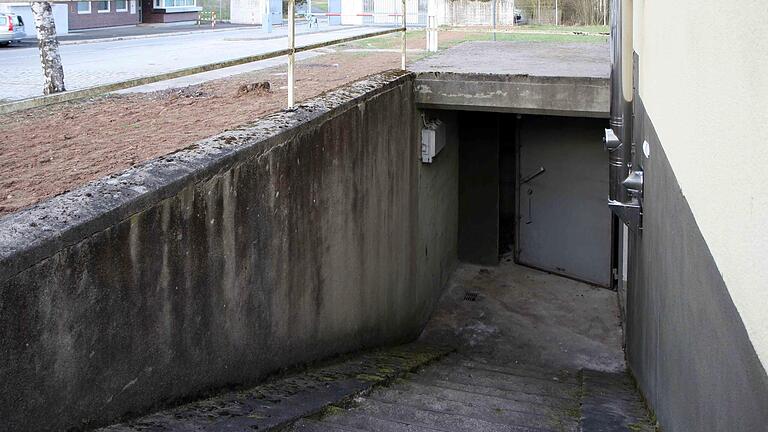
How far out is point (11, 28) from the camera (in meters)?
16.1

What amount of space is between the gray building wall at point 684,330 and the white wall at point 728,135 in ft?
0.38

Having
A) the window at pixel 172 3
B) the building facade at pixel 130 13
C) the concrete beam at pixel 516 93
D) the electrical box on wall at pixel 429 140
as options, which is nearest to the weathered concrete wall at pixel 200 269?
the concrete beam at pixel 516 93

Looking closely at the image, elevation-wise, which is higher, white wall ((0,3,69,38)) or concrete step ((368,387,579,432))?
white wall ((0,3,69,38))

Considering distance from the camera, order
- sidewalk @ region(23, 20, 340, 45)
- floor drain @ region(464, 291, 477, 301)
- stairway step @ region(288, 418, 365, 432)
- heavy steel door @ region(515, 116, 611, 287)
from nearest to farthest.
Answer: stairway step @ region(288, 418, 365, 432) < floor drain @ region(464, 291, 477, 301) < heavy steel door @ region(515, 116, 611, 287) < sidewalk @ region(23, 20, 340, 45)

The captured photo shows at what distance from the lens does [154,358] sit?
4.14m

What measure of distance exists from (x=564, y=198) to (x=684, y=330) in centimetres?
928

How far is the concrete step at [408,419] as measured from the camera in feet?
15.7

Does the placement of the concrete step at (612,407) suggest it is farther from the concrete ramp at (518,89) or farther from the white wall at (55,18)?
the white wall at (55,18)

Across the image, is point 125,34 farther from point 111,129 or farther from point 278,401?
point 278,401

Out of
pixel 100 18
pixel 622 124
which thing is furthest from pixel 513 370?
pixel 100 18

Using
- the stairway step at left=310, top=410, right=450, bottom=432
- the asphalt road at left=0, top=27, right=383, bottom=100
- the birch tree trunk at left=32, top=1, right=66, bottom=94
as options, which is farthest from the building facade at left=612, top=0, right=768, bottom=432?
the asphalt road at left=0, top=27, right=383, bottom=100

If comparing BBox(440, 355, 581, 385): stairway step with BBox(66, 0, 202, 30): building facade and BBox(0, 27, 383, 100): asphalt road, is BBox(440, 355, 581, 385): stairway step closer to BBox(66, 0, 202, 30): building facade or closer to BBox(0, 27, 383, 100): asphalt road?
BBox(0, 27, 383, 100): asphalt road

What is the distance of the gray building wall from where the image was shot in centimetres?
269

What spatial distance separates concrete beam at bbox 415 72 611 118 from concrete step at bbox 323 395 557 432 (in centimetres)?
482
